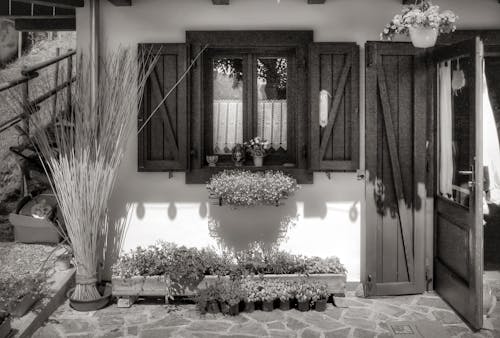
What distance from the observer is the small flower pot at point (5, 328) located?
14.3ft

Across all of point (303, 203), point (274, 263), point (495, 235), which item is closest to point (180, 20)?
point (303, 203)

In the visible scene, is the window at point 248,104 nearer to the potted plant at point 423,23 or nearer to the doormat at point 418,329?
the potted plant at point 423,23

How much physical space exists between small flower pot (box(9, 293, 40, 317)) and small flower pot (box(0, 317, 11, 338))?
378mm

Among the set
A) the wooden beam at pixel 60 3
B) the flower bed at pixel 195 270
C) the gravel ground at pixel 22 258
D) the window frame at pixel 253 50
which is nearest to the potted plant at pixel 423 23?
the window frame at pixel 253 50

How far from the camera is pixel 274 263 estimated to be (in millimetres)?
5738

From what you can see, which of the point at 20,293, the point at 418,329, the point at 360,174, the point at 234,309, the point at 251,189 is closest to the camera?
the point at 418,329

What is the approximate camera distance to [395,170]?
→ 19.1ft

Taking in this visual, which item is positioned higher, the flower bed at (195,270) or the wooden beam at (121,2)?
the wooden beam at (121,2)

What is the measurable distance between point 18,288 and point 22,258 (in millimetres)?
952

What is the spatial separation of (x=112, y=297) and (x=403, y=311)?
3001 millimetres

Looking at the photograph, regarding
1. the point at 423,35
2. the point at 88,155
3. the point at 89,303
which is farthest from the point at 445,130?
the point at 89,303

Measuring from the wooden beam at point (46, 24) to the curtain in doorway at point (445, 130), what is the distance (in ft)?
17.1

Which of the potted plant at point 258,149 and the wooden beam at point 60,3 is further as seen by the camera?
the potted plant at point 258,149

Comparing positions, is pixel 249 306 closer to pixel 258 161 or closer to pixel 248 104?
pixel 258 161
